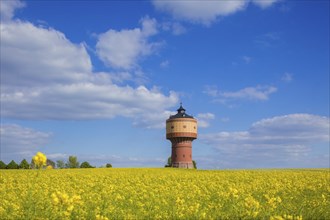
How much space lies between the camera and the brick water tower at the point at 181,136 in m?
61.5

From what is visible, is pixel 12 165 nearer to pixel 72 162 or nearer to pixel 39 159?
pixel 72 162

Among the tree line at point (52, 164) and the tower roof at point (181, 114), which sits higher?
the tower roof at point (181, 114)

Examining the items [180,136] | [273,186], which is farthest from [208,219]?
[180,136]

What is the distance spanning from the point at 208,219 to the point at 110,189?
8786 mm

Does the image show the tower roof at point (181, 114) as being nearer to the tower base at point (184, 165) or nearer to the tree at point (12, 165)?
the tower base at point (184, 165)

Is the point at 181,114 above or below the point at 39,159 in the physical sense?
above

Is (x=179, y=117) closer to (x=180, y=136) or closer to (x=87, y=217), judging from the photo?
(x=180, y=136)

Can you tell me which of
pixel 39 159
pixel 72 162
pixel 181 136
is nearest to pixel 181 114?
pixel 181 136

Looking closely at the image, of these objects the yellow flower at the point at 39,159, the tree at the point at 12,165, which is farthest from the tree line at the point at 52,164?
the yellow flower at the point at 39,159

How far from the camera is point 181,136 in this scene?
61125 millimetres

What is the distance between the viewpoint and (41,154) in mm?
10664

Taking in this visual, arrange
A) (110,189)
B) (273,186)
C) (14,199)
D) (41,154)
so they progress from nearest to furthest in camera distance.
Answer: (41,154)
(14,199)
(110,189)
(273,186)

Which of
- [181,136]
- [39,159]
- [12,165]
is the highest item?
[181,136]

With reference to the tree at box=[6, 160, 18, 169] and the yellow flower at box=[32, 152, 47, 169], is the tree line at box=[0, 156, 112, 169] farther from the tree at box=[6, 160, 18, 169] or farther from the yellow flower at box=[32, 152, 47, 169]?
the yellow flower at box=[32, 152, 47, 169]
